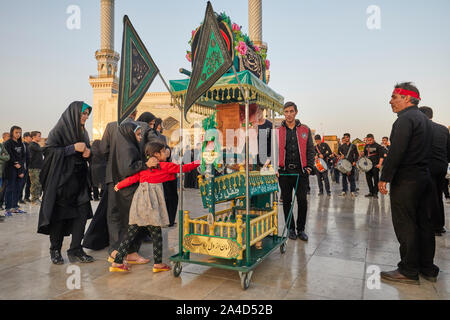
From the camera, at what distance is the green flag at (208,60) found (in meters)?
2.38

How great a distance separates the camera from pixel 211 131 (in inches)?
122

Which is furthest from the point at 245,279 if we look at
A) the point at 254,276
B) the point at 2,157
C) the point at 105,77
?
the point at 105,77

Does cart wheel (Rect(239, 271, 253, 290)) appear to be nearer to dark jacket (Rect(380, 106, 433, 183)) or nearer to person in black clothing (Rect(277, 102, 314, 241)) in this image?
dark jacket (Rect(380, 106, 433, 183))

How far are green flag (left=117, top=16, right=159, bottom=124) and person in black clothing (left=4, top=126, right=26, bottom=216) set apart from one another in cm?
495

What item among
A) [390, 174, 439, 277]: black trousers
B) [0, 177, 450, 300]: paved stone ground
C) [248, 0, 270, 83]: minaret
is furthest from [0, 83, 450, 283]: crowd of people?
[248, 0, 270, 83]: minaret

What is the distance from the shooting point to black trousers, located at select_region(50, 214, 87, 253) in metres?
3.16

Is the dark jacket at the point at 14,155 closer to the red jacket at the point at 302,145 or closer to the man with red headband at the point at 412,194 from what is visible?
the red jacket at the point at 302,145

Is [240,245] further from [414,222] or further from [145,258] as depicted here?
[414,222]

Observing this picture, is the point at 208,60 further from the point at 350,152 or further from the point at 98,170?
the point at 350,152

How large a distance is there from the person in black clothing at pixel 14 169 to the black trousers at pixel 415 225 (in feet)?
22.1

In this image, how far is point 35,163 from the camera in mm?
7254
